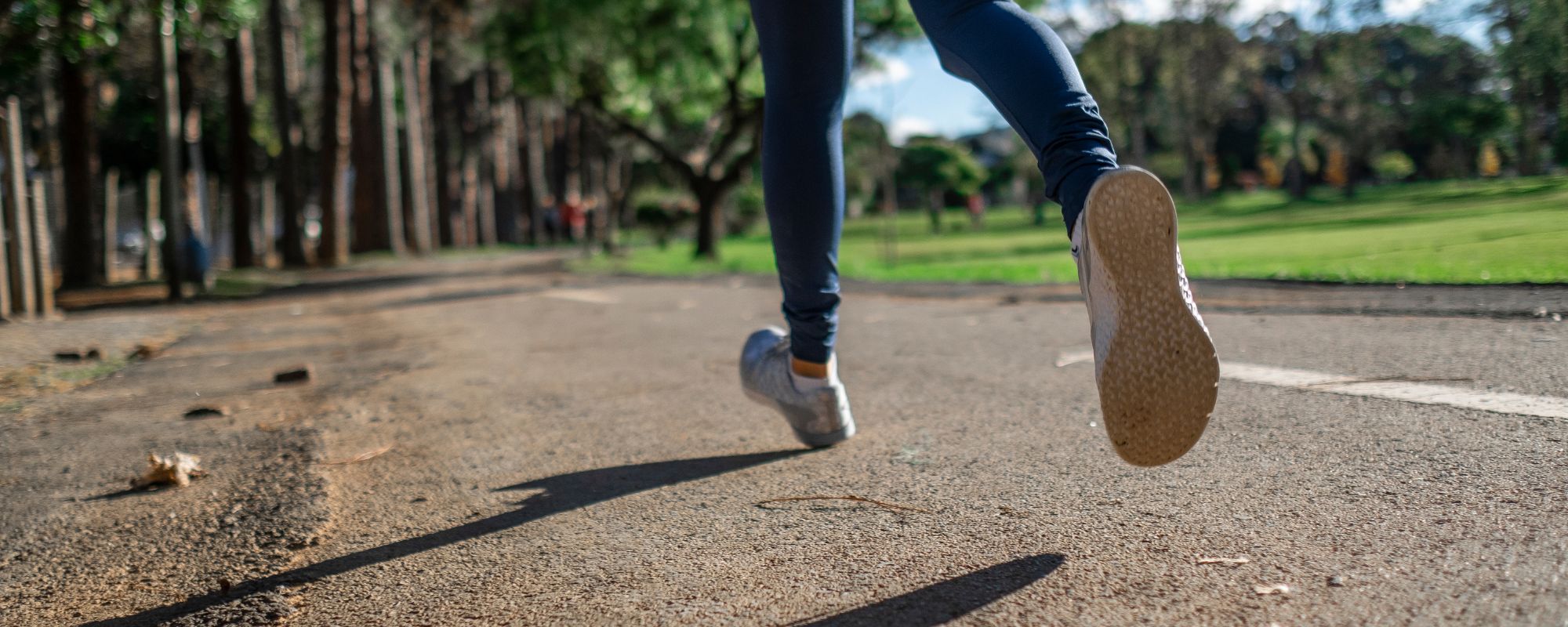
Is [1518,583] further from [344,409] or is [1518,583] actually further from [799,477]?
[344,409]

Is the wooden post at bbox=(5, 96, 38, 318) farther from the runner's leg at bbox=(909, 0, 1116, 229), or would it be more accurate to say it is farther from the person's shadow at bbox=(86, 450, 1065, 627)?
the runner's leg at bbox=(909, 0, 1116, 229)

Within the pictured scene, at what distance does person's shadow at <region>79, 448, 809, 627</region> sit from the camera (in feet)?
5.56

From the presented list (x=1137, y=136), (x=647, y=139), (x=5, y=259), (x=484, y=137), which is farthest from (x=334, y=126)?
(x=1137, y=136)

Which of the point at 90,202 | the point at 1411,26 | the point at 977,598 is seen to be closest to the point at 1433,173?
the point at 1411,26

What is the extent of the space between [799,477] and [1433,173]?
405 cm

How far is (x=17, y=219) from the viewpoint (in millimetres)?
9523

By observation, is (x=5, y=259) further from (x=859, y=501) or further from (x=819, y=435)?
(x=859, y=501)

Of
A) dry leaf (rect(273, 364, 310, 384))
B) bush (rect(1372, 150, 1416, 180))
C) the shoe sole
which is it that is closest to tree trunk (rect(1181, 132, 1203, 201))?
bush (rect(1372, 150, 1416, 180))

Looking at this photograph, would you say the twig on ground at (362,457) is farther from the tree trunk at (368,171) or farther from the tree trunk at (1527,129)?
the tree trunk at (368,171)

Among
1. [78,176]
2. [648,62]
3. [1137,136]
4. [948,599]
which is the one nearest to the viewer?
[948,599]

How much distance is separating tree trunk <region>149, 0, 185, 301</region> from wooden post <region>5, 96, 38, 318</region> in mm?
4419

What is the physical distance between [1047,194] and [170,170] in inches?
593

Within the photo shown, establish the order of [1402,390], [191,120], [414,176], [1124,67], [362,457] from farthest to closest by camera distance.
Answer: [1124,67]
[414,176]
[191,120]
[362,457]
[1402,390]

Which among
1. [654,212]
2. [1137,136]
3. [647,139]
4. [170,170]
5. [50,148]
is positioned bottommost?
[654,212]
